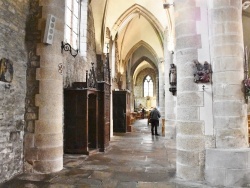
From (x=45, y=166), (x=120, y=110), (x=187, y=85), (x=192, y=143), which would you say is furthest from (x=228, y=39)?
(x=120, y=110)

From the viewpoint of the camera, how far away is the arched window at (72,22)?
6.98 metres

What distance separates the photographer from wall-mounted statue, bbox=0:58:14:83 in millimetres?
3750

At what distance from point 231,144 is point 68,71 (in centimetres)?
462

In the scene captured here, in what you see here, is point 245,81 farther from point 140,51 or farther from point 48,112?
point 140,51

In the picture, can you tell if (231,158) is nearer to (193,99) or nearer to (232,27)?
(193,99)

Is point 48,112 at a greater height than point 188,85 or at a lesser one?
lesser

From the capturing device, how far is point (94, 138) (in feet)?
22.7

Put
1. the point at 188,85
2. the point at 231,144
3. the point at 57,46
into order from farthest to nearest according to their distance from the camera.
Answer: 1. the point at 57,46
2. the point at 188,85
3. the point at 231,144

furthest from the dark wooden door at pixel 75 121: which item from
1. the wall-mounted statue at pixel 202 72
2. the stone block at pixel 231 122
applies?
the stone block at pixel 231 122

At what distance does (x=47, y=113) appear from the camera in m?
4.61

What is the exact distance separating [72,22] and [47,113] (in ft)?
12.7

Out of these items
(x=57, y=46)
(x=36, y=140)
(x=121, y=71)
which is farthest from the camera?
(x=121, y=71)

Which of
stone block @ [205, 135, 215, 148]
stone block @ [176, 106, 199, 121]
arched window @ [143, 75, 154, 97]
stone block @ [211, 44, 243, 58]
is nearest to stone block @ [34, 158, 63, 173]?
stone block @ [176, 106, 199, 121]

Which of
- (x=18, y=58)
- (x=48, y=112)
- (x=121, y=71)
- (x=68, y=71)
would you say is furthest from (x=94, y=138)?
(x=121, y=71)
